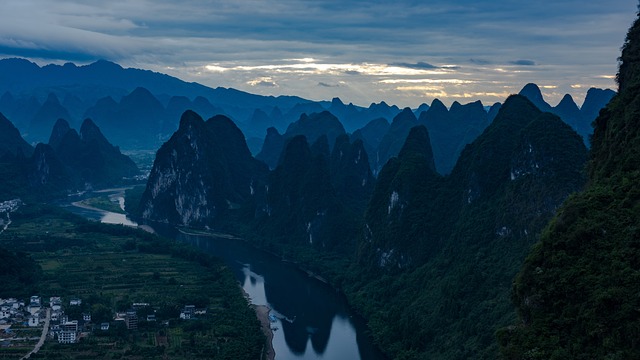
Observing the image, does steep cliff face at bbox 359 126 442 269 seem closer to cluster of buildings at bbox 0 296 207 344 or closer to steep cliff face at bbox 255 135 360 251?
steep cliff face at bbox 255 135 360 251

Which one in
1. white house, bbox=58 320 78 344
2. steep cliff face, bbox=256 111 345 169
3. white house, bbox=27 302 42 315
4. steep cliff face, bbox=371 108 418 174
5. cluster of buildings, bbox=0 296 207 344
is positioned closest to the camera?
white house, bbox=58 320 78 344

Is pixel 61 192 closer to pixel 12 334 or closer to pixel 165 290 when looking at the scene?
pixel 165 290

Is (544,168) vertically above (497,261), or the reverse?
(544,168)

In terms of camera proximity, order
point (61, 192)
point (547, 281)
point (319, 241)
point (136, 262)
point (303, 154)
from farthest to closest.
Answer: point (61, 192), point (303, 154), point (319, 241), point (136, 262), point (547, 281)

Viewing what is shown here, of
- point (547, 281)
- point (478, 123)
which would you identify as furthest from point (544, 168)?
point (478, 123)

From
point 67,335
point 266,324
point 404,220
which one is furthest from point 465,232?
point 67,335

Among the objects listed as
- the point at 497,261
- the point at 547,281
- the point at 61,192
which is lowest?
the point at 61,192

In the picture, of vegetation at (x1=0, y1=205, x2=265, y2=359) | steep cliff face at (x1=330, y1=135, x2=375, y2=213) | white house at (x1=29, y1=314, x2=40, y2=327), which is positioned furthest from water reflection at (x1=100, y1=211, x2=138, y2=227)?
white house at (x1=29, y1=314, x2=40, y2=327)
